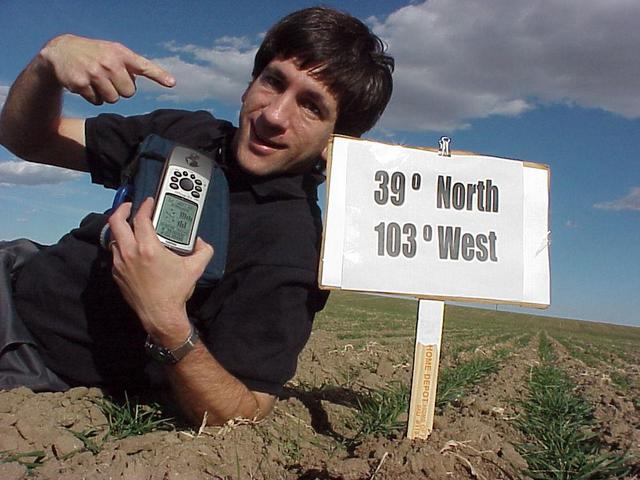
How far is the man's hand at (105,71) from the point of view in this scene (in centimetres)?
199

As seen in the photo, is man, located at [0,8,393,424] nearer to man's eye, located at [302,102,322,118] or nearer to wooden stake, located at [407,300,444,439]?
man's eye, located at [302,102,322,118]

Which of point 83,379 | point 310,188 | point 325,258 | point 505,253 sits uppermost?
point 310,188

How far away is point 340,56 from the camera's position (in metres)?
2.71

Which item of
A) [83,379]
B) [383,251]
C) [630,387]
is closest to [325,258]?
[383,251]

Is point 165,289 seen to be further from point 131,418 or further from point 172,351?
point 131,418

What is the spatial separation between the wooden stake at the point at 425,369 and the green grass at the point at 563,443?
0.45 m

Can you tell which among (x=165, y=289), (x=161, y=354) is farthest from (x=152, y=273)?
(x=161, y=354)

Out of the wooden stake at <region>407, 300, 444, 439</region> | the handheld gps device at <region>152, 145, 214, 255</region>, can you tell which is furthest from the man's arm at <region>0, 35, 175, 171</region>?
the wooden stake at <region>407, 300, 444, 439</region>

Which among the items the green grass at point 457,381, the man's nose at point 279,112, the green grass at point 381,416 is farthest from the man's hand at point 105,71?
the green grass at point 457,381

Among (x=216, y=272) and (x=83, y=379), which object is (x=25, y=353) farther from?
(x=216, y=272)

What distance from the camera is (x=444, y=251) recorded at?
2617 millimetres

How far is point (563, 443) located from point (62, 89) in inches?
111

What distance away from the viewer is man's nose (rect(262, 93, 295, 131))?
2584 millimetres

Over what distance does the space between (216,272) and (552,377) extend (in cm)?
511
